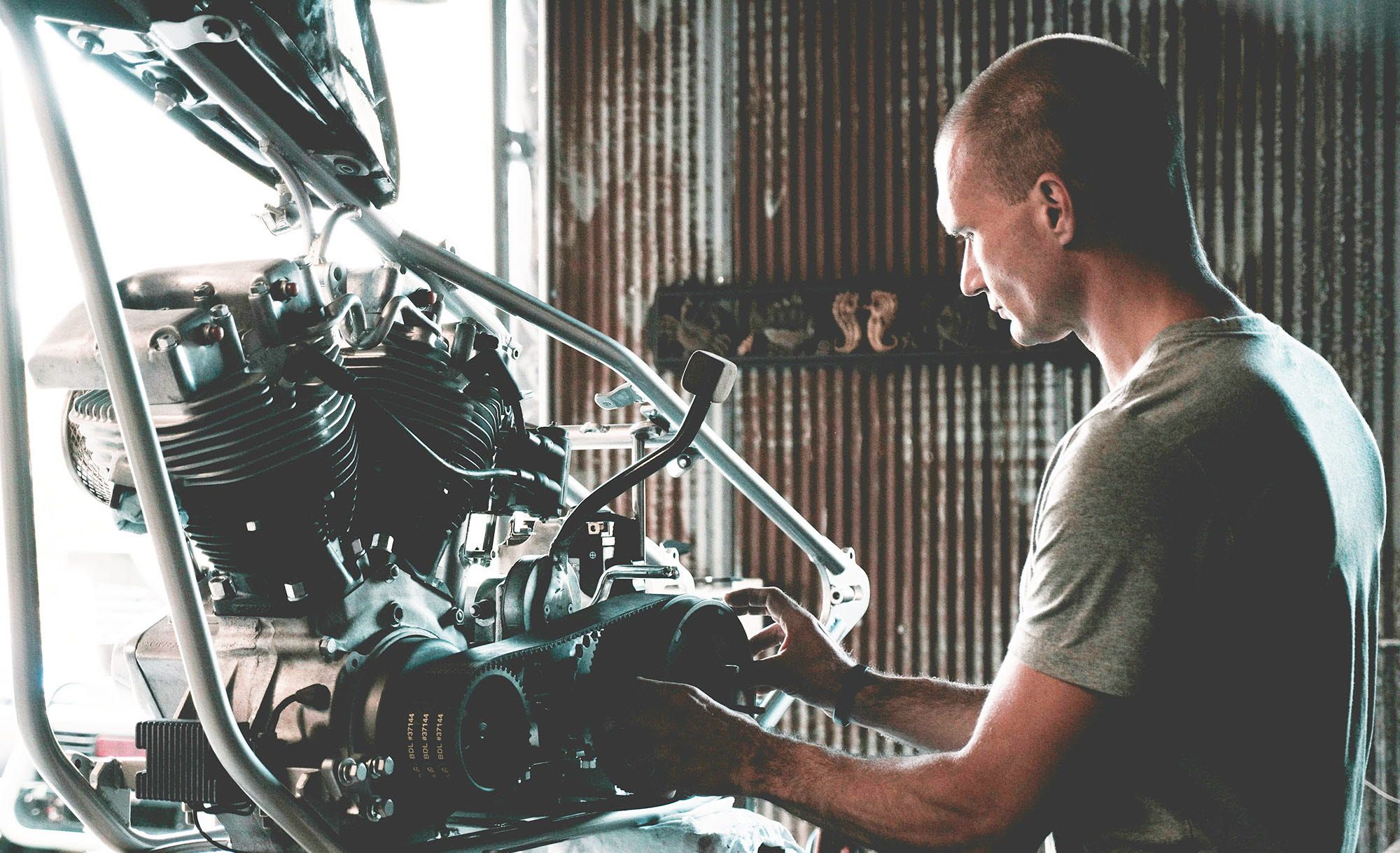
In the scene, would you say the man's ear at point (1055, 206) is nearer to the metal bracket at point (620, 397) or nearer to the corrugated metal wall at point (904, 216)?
the metal bracket at point (620, 397)

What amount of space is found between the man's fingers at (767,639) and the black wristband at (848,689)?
144 mm

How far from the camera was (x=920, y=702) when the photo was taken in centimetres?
194

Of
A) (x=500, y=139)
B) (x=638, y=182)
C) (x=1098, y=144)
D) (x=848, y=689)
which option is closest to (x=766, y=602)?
(x=848, y=689)

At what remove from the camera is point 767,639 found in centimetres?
210

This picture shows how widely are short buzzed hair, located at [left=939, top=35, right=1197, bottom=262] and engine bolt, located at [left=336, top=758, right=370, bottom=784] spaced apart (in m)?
1.09

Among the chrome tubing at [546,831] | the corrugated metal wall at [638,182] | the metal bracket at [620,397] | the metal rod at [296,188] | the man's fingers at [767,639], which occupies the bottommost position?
the chrome tubing at [546,831]

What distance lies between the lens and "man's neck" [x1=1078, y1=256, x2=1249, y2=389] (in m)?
1.37

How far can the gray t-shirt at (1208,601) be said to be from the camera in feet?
3.85

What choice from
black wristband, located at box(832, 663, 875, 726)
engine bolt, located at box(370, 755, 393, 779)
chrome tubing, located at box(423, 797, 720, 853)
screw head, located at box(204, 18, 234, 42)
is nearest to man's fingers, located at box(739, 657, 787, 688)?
black wristband, located at box(832, 663, 875, 726)

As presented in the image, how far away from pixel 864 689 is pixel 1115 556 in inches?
34.5

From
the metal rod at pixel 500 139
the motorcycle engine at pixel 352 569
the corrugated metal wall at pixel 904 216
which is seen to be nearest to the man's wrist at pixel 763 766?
the motorcycle engine at pixel 352 569

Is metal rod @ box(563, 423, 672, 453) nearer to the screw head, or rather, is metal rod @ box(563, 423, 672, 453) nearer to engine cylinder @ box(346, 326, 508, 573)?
engine cylinder @ box(346, 326, 508, 573)

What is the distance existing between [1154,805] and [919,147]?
404 centimetres

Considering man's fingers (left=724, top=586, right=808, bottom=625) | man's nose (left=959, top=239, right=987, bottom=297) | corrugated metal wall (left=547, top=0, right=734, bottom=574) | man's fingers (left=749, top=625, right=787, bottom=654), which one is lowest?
man's fingers (left=749, top=625, right=787, bottom=654)
